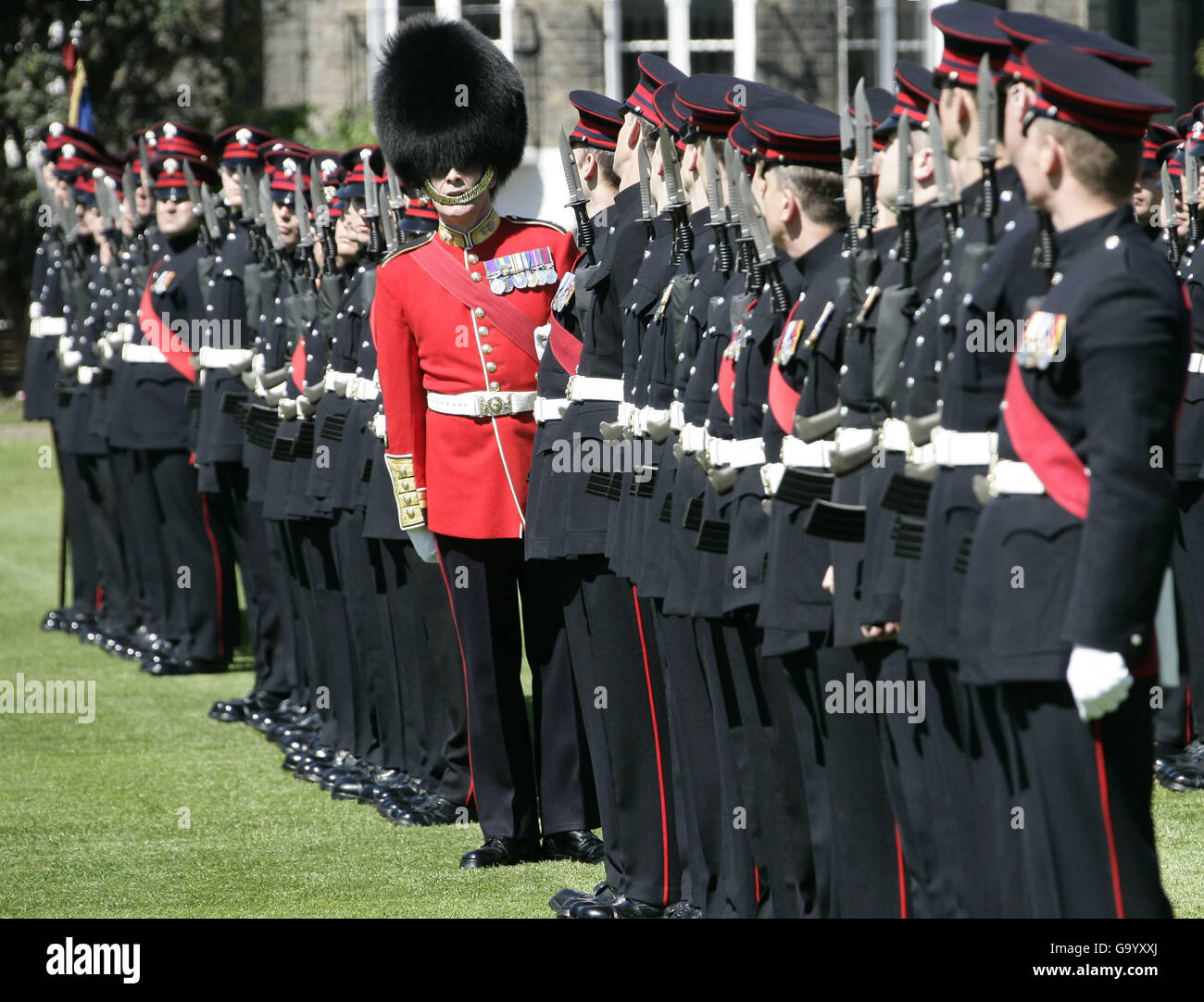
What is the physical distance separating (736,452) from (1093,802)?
140cm

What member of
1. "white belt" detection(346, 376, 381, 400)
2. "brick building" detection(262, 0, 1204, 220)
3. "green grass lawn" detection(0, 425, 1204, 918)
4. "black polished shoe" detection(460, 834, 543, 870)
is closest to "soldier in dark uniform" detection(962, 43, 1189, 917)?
"green grass lawn" detection(0, 425, 1204, 918)

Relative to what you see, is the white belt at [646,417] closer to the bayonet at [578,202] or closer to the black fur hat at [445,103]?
the bayonet at [578,202]

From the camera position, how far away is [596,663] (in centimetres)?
591

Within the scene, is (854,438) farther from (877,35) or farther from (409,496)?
(877,35)

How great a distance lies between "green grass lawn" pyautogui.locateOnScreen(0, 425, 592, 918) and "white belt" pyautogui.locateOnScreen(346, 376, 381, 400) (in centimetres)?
146

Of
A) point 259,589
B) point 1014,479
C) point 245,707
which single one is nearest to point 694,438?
point 1014,479

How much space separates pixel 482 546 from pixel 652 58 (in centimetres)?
158

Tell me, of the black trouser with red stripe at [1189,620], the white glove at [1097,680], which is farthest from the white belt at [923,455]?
the black trouser with red stripe at [1189,620]

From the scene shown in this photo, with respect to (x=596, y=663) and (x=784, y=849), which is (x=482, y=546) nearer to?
(x=596, y=663)

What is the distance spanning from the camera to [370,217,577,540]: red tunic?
6.43m

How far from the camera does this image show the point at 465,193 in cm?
650

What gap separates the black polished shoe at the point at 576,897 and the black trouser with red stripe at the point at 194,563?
4884mm

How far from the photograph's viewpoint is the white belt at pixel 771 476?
4852 mm

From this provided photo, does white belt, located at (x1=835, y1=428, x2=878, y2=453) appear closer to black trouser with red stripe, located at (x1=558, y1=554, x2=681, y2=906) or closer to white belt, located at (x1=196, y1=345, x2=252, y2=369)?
black trouser with red stripe, located at (x1=558, y1=554, x2=681, y2=906)
